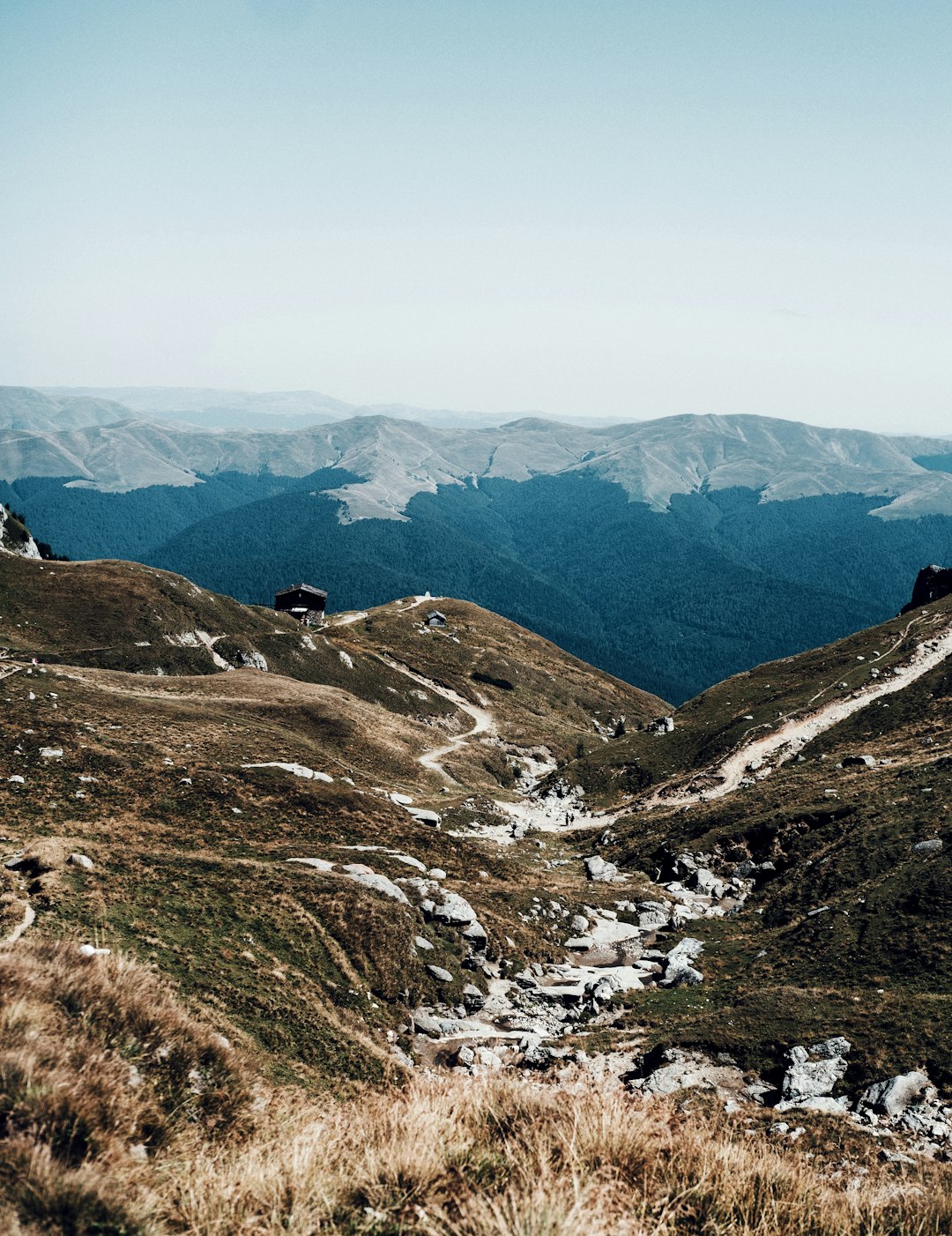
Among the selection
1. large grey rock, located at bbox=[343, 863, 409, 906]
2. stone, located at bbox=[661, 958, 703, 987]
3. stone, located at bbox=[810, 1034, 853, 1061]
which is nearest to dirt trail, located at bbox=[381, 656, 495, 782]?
large grey rock, located at bbox=[343, 863, 409, 906]

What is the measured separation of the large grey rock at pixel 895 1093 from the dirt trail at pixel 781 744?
4206cm

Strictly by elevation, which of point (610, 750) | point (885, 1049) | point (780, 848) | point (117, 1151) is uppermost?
point (117, 1151)

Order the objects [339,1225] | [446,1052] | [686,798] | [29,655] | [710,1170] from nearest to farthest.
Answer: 1. [339,1225]
2. [710,1170]
3. [446,1052]
4. [686,798]
5. [29,655]

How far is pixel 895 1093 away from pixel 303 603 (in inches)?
5474

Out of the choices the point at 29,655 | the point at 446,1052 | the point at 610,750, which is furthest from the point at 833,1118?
the point at 29,655

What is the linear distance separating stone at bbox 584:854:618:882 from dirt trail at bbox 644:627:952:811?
1388cm

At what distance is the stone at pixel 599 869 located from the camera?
52.3m

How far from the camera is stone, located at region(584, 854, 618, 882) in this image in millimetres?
52344

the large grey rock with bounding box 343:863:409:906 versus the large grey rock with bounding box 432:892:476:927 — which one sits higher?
the large grey rock with bounding box 343:863:409:906

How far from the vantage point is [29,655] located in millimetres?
75938

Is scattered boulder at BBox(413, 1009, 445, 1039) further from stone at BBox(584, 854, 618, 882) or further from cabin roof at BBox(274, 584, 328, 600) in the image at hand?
cabin roof at BBox(274, 584, 328, 600)

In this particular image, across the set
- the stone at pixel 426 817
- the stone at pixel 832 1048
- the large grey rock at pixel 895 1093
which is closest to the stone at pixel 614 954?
the stone at pixel 832 1048

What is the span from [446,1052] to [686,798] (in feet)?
150

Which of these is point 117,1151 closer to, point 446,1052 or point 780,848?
point 446,1052
